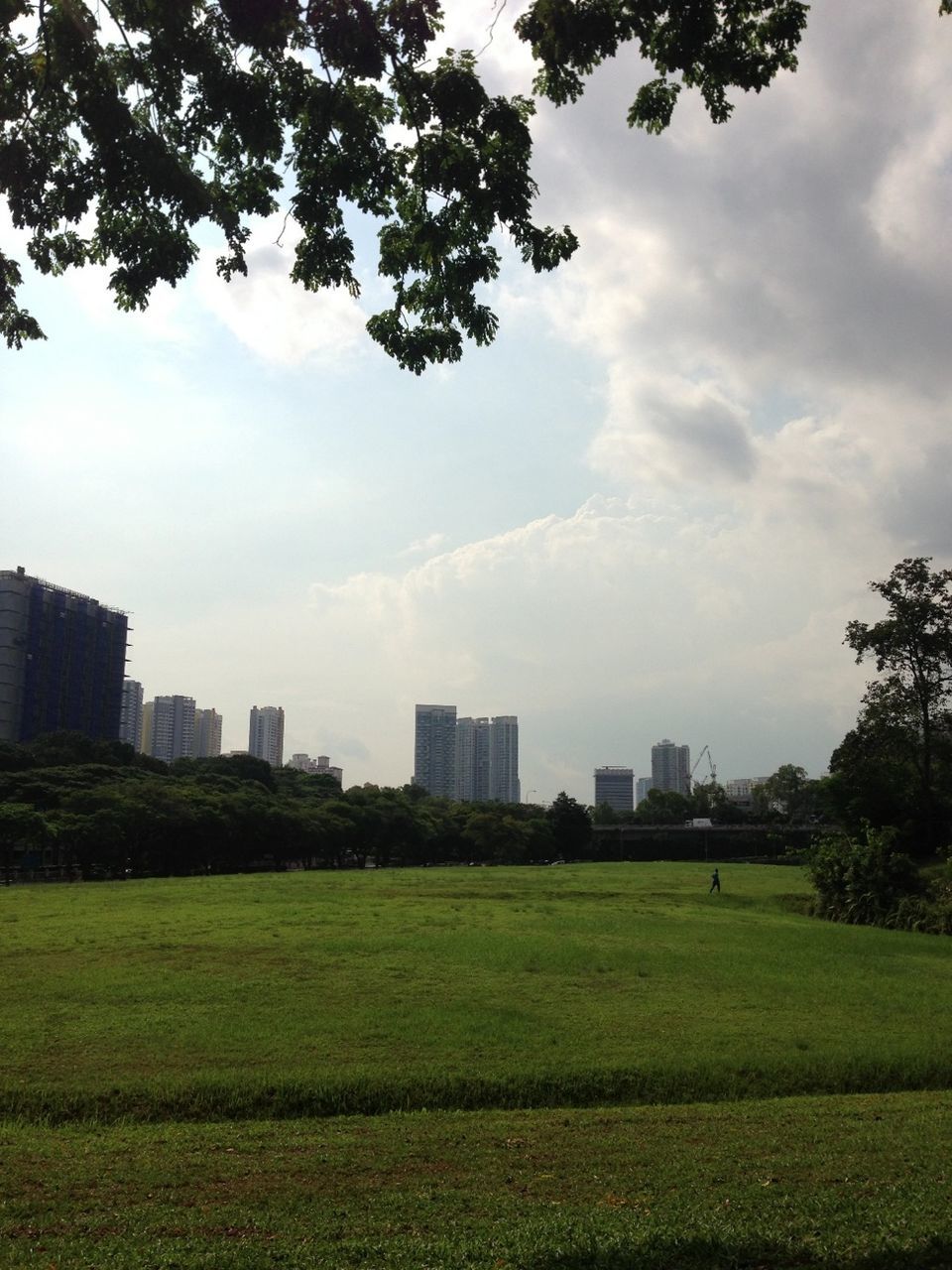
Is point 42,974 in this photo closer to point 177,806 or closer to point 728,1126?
point 728,1126

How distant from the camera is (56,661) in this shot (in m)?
134

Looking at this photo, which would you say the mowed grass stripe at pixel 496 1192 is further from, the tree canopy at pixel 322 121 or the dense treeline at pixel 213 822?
the dense treeline at pixel 213 822

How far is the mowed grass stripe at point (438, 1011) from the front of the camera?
1482 cm

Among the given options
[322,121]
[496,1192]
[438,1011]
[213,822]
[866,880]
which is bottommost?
[438,1011]

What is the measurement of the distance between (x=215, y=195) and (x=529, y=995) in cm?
1728

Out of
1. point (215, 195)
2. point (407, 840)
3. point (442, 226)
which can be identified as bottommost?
point (407, 840)

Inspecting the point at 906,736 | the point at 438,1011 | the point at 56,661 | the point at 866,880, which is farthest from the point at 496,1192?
the point at 56,661

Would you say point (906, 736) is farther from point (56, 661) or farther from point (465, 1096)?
point (56, 661)

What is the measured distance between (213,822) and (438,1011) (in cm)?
5874

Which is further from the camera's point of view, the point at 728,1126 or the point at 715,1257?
the point at 728,1126

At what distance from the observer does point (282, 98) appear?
10227 millimetres

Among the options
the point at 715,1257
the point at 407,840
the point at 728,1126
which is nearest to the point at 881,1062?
the point at 728,1126

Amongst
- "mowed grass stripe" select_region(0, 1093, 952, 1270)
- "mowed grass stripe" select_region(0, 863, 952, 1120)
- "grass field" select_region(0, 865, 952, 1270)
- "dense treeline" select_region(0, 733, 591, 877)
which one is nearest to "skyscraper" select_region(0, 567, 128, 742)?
"dense treeline" select_region(0, 733, 591, 877)

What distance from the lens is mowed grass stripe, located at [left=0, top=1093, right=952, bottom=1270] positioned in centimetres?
796
